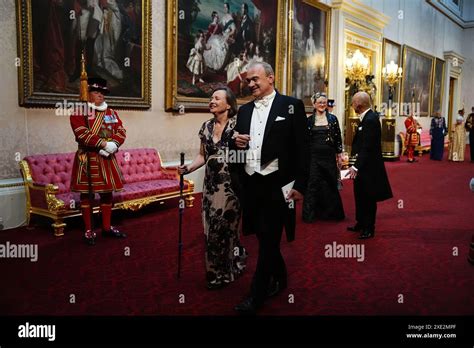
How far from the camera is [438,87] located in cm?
2244

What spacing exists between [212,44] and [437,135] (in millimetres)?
10433

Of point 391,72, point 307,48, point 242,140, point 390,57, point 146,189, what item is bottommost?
point 146,189

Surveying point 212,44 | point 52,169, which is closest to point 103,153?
point 52,169

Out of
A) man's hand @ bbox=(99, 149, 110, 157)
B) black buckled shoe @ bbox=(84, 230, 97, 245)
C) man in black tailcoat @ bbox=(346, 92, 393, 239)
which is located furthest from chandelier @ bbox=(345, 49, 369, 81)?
black buckled shoe @ bbox=(84, 230, 97, 245)

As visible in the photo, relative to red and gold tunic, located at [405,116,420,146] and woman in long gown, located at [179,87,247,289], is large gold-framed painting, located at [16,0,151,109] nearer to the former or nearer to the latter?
woman in long gown, located at [179,87,247,289]

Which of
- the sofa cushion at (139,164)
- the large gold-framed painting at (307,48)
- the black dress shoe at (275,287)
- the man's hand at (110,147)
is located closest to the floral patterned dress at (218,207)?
the black dress shoe at (275,287)

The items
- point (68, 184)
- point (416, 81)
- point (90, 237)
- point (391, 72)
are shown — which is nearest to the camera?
point (90, 237)

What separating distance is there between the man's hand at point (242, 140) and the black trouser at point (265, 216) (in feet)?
1.06

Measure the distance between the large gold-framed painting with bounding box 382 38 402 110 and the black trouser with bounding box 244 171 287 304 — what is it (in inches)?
561

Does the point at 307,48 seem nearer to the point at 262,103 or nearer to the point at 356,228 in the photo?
the point at 356,228

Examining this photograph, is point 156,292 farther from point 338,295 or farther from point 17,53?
point 17,53

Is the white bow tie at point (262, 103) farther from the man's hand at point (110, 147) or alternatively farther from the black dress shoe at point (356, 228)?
the black dress shoe at point (356, 228)

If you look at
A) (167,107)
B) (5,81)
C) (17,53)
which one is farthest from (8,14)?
(167,107)

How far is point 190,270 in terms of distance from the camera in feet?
14.8
